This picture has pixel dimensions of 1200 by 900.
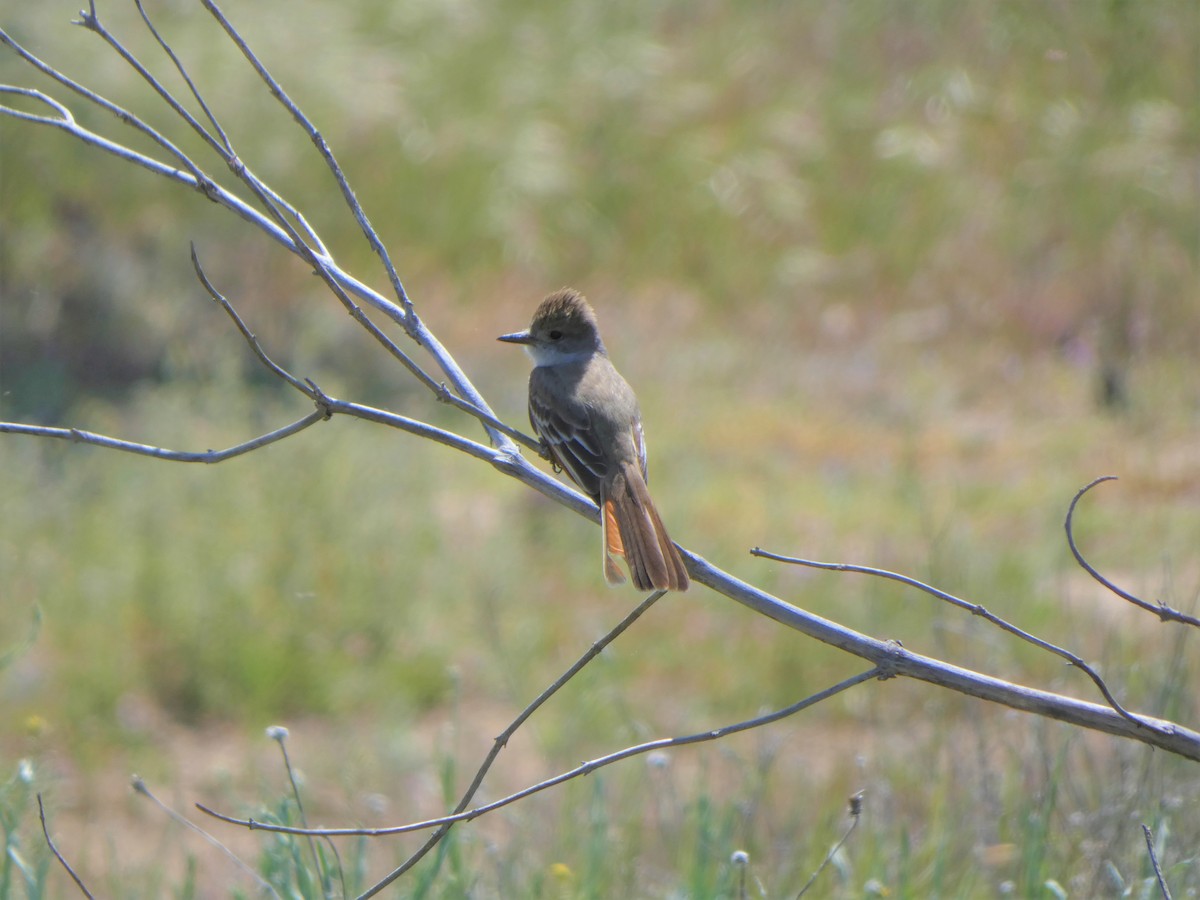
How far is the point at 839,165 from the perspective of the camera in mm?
14445

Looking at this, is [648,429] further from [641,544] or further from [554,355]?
[641,544]

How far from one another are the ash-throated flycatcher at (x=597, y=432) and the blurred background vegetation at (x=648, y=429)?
2.49 ft

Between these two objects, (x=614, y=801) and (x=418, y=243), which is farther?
(x=418, y=243)

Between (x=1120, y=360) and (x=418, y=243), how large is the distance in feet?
18.9

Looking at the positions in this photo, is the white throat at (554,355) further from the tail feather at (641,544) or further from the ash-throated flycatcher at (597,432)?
the tail feather at (641,544)

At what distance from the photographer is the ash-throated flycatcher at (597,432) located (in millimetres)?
2879

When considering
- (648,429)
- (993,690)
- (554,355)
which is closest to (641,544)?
(993,690)

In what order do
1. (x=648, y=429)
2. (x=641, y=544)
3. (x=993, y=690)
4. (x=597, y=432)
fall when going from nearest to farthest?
(x=993, y=690) → (x=641, y=544) → (x=597, y=432) → (x=648, y=429)

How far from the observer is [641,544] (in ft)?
9.61

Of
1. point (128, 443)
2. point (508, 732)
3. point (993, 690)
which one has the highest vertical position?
point (128, 443)

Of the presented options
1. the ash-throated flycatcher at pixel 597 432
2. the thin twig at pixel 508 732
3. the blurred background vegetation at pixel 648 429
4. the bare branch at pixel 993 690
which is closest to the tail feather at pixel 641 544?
the ash-throated flycatcher at pixel 597 432

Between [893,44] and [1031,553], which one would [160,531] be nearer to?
[1031,553]

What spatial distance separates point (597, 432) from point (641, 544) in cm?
104

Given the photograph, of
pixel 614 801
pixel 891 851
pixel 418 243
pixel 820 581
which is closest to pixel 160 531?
pixel 614 801
